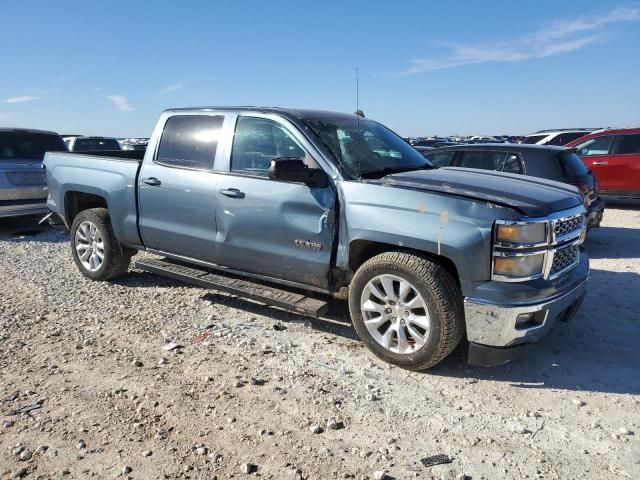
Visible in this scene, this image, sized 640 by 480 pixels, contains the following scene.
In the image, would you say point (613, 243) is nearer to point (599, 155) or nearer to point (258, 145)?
point (599, 155)

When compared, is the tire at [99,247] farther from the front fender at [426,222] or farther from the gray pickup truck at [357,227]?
the front fender at [426,222]

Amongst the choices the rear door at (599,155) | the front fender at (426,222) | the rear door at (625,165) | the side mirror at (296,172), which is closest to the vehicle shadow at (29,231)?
the side mirror at (296,172)

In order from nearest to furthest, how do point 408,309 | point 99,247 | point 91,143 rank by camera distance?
1. point 408,309
2. point 99,247
3. point 91,143

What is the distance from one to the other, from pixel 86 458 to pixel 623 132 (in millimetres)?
11941

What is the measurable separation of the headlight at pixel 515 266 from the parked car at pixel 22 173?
8.04 meters

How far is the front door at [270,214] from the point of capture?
4031 mm

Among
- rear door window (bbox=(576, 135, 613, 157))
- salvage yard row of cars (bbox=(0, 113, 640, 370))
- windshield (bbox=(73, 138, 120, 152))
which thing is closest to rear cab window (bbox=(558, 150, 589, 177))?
salvage yard row of cars (bbox=(0, 113, 640, 370))

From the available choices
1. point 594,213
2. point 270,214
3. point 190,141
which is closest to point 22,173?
point 190,141

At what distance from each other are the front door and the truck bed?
129cm

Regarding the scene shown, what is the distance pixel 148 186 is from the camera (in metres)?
5.10

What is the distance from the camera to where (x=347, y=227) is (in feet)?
12.6

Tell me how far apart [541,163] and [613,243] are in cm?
211

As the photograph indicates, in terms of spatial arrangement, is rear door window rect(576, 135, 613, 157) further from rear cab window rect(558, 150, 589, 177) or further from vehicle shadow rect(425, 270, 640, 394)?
vehicle shadow rect(425, 270, 640, 394)

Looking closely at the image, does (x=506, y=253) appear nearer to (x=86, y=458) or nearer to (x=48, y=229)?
(x=86, y=458)
